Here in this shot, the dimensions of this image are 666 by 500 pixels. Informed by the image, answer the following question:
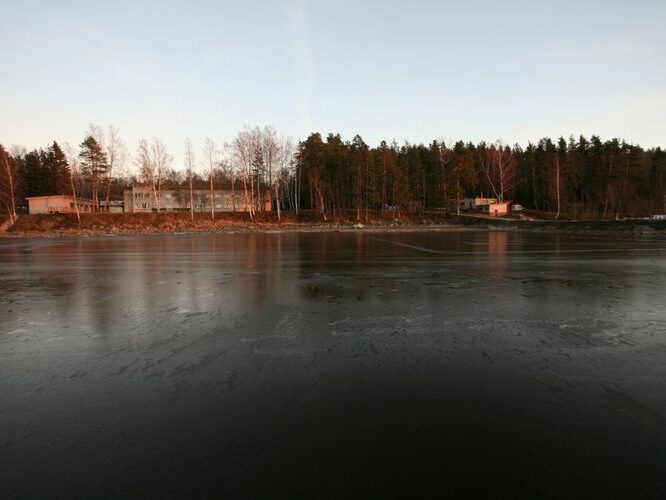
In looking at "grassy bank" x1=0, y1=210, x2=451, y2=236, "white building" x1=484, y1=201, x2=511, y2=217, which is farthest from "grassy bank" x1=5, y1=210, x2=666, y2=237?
"white building" x1=484, y1=201, x2=511, y2=217

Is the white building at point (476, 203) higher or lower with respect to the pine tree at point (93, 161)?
lower

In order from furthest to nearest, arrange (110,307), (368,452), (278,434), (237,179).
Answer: (237,179)
(110,307)
(278,434)
(368,452)

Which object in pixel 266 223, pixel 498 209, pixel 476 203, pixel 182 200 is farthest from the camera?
pixel 476 203

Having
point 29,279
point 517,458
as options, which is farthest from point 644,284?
point 29,279

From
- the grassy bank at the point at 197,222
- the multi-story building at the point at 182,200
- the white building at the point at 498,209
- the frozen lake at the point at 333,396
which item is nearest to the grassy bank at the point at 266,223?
the grassy bank at the point at 197,222

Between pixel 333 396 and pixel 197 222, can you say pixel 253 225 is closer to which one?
pixel 197 222

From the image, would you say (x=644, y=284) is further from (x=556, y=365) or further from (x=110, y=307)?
(x=110, y=307)

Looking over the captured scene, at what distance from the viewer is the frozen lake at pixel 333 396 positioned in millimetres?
3209

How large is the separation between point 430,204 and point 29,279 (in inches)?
3010

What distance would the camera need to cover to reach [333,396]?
4594 millimetres

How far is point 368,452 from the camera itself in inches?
137

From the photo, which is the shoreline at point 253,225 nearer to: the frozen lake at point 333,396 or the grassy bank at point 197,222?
the grassy bank at point 197,222

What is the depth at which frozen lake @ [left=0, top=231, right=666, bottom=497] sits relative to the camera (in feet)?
10.5

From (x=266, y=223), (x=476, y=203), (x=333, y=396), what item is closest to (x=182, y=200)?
(x=266, y=223)
